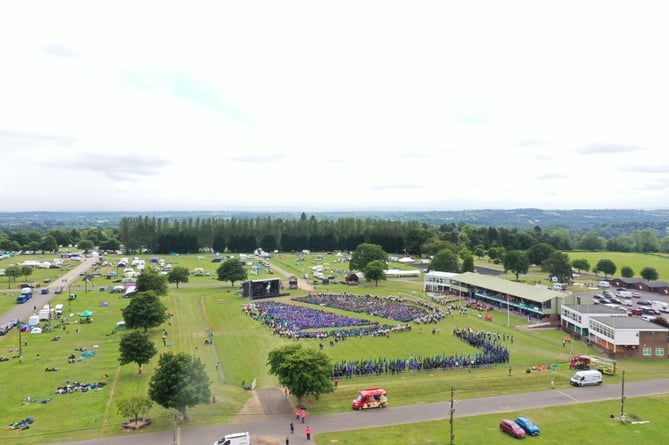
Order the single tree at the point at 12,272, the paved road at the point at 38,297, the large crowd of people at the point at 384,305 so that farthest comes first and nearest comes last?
the single tree at the point at 12,272 < the large crowd of people at the point at 384,305 < the paved road at the point at 38,297

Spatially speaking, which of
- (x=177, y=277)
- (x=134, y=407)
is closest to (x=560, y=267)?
(x=177, y=277)

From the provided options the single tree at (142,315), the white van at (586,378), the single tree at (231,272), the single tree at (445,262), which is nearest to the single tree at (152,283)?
the single tree at (231,272)

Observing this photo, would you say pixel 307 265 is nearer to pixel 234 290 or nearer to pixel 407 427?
pixel 234 290

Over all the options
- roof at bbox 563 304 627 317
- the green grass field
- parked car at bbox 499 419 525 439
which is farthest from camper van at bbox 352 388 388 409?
roof at bbox 563 304 627 317

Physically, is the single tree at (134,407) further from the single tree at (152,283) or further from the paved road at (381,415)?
the single tree at (152,283)

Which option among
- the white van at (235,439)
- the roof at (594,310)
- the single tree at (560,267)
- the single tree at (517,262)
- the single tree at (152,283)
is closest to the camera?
the white van at (235,439)

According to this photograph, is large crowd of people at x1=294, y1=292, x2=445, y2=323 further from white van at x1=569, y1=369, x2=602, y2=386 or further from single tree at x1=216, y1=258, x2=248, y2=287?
white van at x1=569, y1=369, x2=602, y2=386
